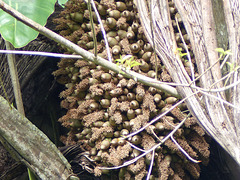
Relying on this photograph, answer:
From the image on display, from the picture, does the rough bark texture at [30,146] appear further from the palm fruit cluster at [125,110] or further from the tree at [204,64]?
the tree at [204,64]

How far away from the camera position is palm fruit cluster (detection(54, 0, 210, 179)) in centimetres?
95

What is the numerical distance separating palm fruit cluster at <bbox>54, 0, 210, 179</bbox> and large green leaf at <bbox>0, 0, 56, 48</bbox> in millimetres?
230

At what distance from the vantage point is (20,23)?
2.81 ft

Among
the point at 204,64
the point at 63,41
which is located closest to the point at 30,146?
the point at 63,41

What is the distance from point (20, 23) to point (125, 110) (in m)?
0.45

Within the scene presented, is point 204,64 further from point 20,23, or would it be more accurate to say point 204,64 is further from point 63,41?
point 20,23

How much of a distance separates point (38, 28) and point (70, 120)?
575 mm

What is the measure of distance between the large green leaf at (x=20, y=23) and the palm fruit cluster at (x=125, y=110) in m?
0.23

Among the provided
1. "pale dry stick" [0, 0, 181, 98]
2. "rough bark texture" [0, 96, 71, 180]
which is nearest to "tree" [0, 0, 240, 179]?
"pale dry stick" [0, 0, 181, 98]

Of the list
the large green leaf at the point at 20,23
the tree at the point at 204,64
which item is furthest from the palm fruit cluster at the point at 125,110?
the large green leaf at the point at 20,23

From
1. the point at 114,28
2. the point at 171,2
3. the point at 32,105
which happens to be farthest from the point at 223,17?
the point at 32,105

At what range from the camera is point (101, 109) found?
1039 mm

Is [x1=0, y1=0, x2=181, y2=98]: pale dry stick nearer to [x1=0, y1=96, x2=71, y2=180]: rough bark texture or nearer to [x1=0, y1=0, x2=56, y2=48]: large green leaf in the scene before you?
[x1=0, y1=0, x2=56, y2=48]: large green leaf

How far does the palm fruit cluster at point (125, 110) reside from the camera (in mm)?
951
